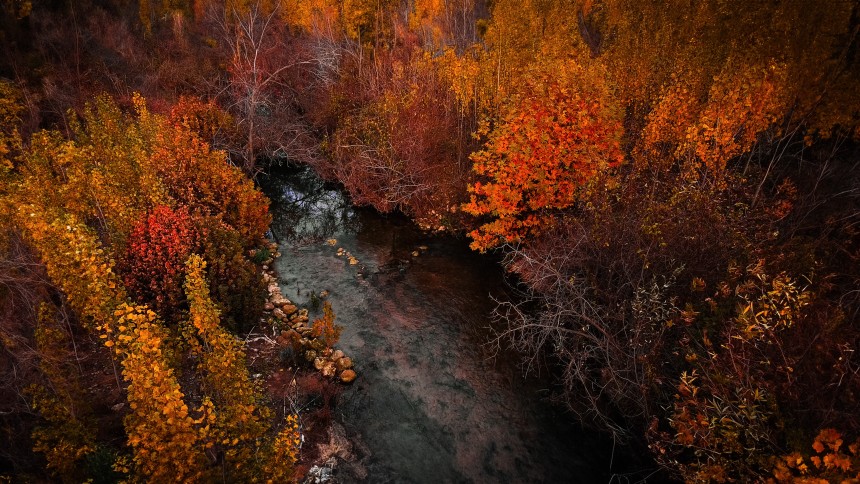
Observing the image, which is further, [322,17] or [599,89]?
[322,17]

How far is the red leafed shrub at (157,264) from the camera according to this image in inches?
355

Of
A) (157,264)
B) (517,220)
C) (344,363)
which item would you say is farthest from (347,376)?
(517,220)

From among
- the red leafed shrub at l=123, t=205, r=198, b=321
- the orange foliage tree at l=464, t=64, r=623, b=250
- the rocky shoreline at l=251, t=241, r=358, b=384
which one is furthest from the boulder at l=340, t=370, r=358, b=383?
the orange foliage tree at l=464, t=64, r=623, b=250

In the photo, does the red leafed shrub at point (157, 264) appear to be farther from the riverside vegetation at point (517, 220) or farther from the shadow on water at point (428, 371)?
the shadow on water at point (428, 371)

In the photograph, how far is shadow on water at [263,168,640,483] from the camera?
304 inches

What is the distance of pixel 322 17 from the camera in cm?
2878

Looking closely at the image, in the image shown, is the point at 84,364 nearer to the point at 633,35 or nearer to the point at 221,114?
the point at 221,114

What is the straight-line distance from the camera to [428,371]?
968 centimetres

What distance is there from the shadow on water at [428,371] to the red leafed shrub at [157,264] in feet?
10.8

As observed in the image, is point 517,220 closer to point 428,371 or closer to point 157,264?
point 428,371

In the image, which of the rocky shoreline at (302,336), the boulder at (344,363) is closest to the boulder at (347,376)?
the rocky shoreline at (302,336)

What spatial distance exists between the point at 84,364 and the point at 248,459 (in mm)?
5319

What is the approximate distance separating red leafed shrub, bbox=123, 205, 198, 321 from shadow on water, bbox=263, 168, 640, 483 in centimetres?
331

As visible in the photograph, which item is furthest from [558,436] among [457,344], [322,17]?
[322,17]
